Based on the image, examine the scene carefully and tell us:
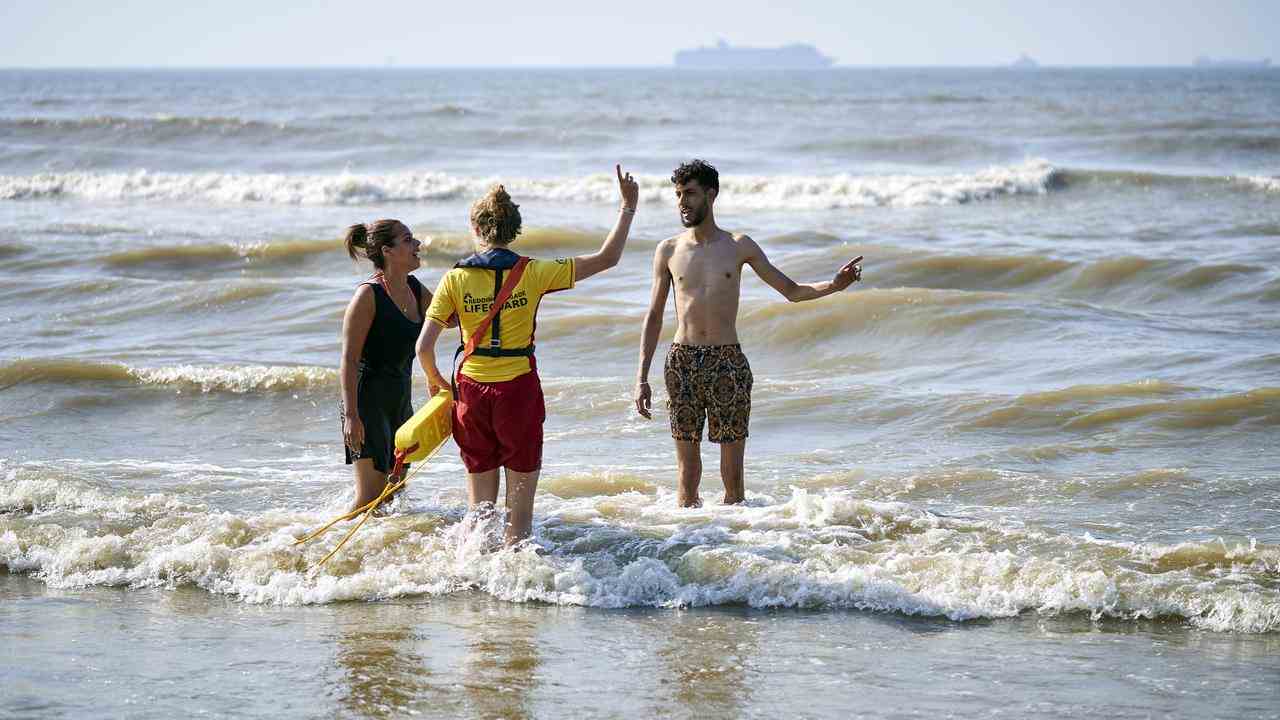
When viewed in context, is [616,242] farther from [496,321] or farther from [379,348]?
[379,348]

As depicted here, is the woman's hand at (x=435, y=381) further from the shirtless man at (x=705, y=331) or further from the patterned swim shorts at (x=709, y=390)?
the patterned swim shorts at (x=709, y=390)

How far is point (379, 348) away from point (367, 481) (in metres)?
0.67

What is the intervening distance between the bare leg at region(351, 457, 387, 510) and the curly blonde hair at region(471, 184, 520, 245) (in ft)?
4.72

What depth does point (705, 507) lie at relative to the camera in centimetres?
697

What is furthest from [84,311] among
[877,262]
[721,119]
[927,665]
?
[721,119]

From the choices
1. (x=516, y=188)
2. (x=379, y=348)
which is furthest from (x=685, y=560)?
(x=516, y=188)

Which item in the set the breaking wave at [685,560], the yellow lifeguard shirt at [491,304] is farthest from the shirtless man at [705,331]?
the yellow lifeguard shirt at [491,304]

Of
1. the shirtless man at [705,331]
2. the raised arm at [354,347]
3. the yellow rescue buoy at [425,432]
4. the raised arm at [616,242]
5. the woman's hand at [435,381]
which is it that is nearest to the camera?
the raised arm at [616,242]

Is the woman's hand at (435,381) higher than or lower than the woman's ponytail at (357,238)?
lower

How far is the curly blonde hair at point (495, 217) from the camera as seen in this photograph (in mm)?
5449

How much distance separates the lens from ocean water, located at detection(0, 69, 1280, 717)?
496 centimetres

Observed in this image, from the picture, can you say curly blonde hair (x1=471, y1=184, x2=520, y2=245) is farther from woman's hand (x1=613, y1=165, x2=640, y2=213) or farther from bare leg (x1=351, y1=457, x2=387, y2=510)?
bare leg (x1=351, y1=457, x2=387, y2=510)

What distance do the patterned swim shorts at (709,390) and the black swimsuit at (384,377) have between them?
1.27 meters

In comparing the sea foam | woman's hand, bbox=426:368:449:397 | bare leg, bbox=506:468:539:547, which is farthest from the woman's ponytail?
A: the sea foam
